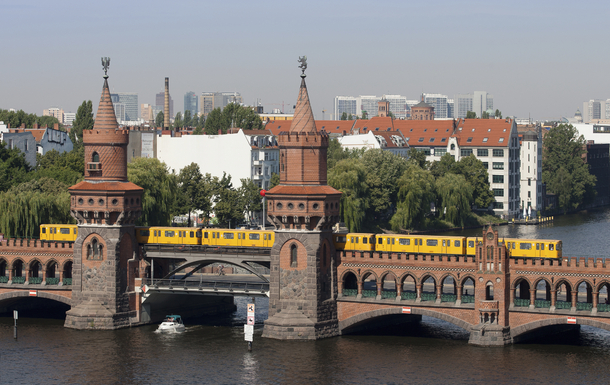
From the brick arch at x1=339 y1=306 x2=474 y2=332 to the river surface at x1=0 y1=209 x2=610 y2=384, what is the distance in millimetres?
1407

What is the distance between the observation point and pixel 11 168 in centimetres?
16725

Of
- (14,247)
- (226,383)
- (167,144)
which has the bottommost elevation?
(226,383)

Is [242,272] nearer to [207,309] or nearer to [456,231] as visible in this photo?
[207,309]

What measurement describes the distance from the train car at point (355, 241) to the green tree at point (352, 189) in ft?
236

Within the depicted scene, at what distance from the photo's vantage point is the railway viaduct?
95.9m

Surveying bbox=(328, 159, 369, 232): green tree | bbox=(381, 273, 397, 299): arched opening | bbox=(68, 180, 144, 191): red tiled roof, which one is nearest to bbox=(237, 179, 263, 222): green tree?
bbox=(328, 159, 369, 232): green tree

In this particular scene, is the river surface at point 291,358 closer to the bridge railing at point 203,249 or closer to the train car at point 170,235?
the bridge railing at point 203,249

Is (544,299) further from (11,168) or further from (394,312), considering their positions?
(11,168)

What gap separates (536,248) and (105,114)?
139 feet

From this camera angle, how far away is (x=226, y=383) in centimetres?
8738

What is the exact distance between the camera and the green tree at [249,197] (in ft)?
578

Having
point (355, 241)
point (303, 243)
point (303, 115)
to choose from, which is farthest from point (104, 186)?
point (355, 241)

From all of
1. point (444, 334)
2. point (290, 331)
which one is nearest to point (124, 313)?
point (290, 331)

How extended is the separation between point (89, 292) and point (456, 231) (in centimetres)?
10062
